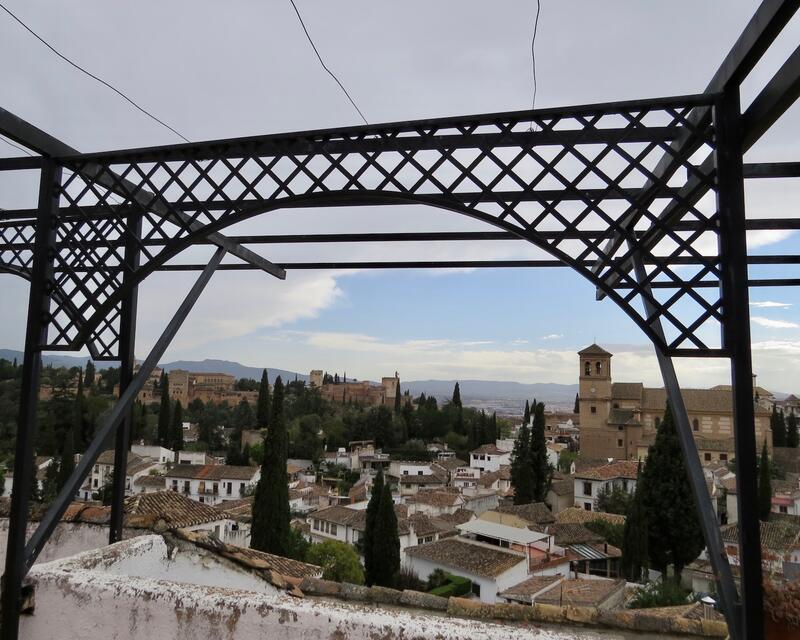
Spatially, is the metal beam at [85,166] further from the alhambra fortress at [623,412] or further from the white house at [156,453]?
the alhambra fortress at [623,412]

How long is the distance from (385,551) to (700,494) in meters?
16.9

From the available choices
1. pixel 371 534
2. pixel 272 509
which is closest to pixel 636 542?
pixel 371 534

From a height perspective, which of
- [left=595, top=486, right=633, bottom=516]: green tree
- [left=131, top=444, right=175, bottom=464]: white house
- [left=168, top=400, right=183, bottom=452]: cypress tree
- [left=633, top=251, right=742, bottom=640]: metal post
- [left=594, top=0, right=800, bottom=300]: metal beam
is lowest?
[left=595, top=486, right=633, bottom=516]: green tree

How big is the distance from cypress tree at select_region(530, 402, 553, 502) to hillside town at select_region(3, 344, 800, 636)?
11 centimetres

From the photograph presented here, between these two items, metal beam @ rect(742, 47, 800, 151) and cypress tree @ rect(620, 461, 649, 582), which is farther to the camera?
cypress tree @ rect(620, 461, 649, 582)

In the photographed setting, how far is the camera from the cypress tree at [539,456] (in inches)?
1061

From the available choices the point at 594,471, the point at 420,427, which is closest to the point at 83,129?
the point at 594,471

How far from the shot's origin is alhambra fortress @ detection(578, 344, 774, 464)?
4125 cm

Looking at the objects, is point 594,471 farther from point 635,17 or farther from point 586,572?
point 635,17

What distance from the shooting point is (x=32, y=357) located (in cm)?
266

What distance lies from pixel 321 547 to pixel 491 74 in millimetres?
18128

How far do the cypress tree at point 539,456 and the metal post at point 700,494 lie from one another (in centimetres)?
2584

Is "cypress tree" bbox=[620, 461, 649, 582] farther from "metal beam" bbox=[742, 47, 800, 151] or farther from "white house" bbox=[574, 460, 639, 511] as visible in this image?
"metal beam" bbox=[742, 47, 800, 151]

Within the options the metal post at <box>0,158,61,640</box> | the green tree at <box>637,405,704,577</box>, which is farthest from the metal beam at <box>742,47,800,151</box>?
the green tree at <box>637,405,704,577</box>
